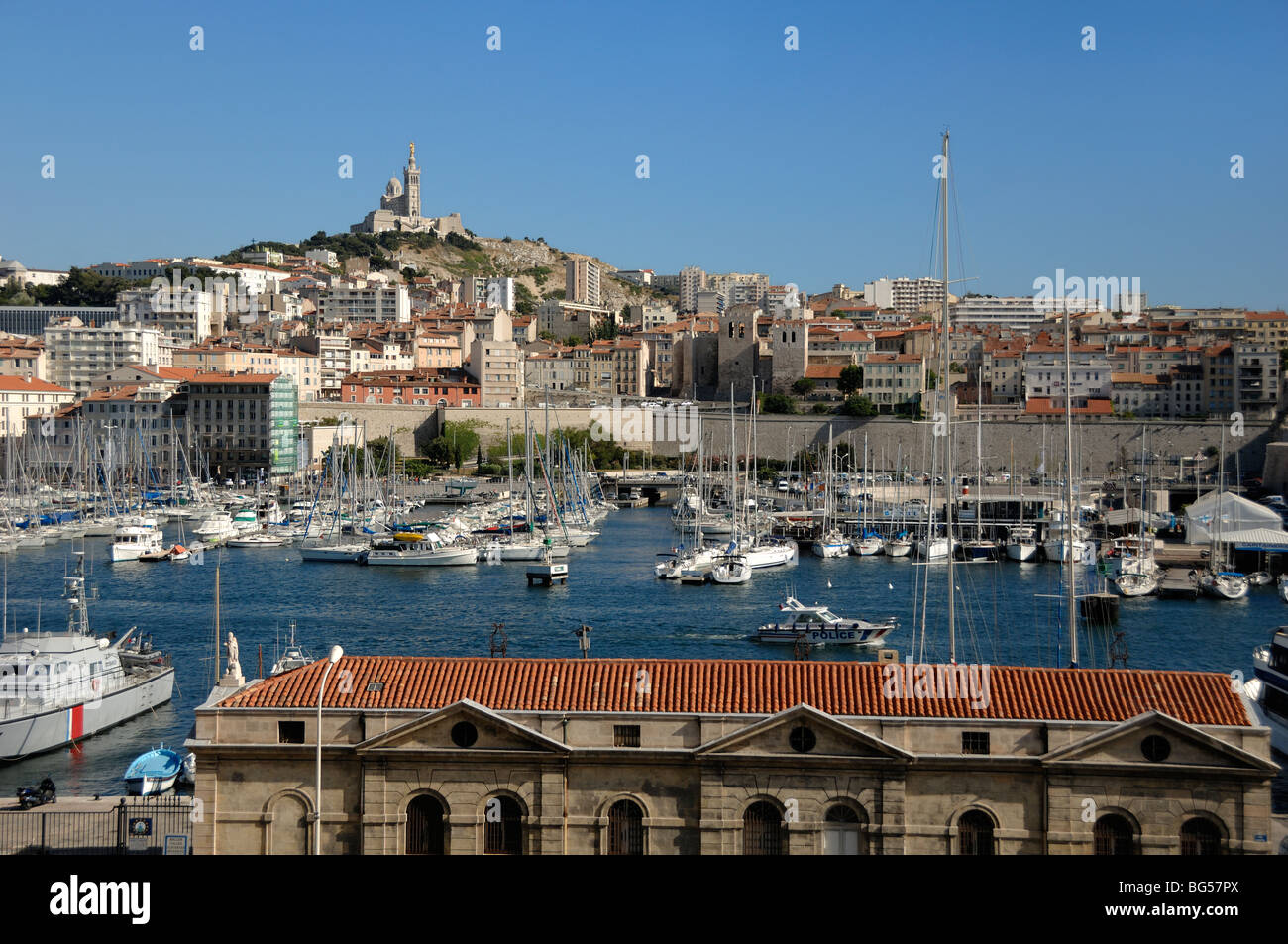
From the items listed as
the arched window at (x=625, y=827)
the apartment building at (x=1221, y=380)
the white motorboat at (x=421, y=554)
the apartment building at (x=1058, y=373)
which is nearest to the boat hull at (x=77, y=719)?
the arched window at (x=625, y=827)

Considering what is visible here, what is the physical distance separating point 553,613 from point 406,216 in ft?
273

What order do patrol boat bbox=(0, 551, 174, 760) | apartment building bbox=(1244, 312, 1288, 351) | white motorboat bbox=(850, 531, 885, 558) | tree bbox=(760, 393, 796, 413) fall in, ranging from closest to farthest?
patrol boat bbox=(0, 551, 174, 760), white motorboat bbox=(850, 531, 885, 558), tree bbox=(760, 393, 796, 413), apartment building bbox=(1244, 312, 1288, 351)

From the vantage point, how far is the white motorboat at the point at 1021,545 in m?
30.0

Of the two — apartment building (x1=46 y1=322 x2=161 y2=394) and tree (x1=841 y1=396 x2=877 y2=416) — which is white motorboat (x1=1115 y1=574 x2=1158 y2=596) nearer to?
tree (x1=841 y1=396 x2=877 y2=416)

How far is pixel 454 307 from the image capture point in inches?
2859

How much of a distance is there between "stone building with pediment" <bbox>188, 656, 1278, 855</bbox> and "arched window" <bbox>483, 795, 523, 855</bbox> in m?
0.01

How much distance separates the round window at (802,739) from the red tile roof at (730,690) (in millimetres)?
263

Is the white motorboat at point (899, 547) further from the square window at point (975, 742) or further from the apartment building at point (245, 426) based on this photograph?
the apartment building at point (245, 426)

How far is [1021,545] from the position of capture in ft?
99.3

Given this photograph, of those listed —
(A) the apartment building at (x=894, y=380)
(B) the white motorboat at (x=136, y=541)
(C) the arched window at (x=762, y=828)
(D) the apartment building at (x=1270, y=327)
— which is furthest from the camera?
(D) the apartment building at (x=1270, y=327)

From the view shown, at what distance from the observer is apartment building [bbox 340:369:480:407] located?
2126 inches

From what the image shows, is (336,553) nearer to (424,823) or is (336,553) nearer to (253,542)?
(253,542)

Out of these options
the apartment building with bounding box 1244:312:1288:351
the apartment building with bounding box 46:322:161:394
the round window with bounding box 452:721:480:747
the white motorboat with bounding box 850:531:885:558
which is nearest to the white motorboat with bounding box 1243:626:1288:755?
the round window with bounding box 452:721:480:747
